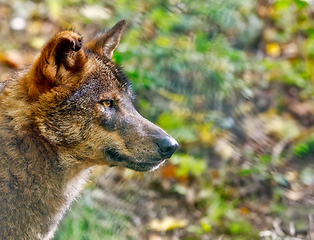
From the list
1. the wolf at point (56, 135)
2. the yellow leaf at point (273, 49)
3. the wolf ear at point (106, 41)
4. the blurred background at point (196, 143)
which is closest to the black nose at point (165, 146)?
the wolf at point (56, 135)

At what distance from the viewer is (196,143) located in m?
5.03

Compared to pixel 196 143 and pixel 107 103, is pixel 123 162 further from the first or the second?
pixel 196 143

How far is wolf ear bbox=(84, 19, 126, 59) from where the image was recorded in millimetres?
3043

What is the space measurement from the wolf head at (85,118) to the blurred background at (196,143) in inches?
60.6

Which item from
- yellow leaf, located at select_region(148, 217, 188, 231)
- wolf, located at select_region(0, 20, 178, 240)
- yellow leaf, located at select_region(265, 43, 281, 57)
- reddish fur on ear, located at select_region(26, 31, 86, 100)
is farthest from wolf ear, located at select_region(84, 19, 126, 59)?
yellow leaf, located at select_region(265, 43, 281, 57)

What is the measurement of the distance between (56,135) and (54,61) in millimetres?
583

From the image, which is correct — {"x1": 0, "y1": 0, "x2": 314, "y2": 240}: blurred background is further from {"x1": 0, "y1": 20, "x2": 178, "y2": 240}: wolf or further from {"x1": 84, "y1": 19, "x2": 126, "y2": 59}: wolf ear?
{"x1": 0, "y1": 20, "x2": 178, "y2": 240}: wolf

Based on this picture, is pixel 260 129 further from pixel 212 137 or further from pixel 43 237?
pixel 43 237

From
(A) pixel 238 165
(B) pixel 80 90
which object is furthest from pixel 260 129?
(B) pixel 80 90

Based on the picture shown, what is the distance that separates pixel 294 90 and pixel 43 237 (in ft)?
18.7

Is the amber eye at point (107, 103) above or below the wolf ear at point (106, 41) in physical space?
below

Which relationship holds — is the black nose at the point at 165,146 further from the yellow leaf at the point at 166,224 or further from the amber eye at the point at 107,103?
the yellow leaf at the point at 166,224

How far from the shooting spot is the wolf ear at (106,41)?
3.04 meters

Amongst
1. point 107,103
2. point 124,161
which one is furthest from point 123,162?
point 107,103
